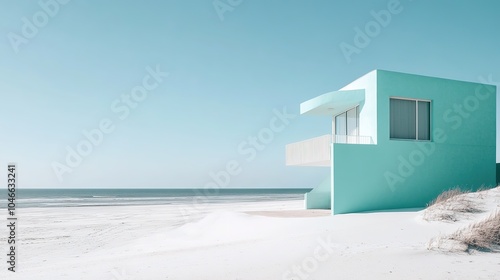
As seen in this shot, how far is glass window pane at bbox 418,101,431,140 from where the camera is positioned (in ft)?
49.3

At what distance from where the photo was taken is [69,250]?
12.6m

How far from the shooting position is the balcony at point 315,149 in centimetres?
1506

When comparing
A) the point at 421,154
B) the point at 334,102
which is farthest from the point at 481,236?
the point at 334,102

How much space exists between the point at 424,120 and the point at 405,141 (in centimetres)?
139

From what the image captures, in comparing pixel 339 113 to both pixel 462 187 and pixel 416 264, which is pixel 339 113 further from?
pixel 416 264

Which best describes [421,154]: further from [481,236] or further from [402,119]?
[481,236]

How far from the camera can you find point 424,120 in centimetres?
1512

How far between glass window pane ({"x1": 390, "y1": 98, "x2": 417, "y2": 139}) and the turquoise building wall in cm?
32

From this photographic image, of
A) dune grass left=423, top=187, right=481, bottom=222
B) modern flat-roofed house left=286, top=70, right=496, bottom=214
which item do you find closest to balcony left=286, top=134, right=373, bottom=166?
modern flat-roofed house left=286, top=70, right=496, bottom=214

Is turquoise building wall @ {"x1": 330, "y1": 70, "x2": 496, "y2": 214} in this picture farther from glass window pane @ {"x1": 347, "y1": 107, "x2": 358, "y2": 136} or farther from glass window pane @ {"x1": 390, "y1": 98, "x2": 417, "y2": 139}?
glass window pane @ {"x1": 347, "y1": 107, "x2": 358, "y2": 136}

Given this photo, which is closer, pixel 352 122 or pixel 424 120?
pixel 424 120

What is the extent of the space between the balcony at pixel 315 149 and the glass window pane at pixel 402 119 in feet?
3.71

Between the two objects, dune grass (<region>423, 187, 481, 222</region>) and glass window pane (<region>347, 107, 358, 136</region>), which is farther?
glass window pane (<region>347, 107, 358, 136</region>)

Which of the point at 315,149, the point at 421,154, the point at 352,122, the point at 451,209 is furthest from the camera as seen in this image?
the point at 352,122
